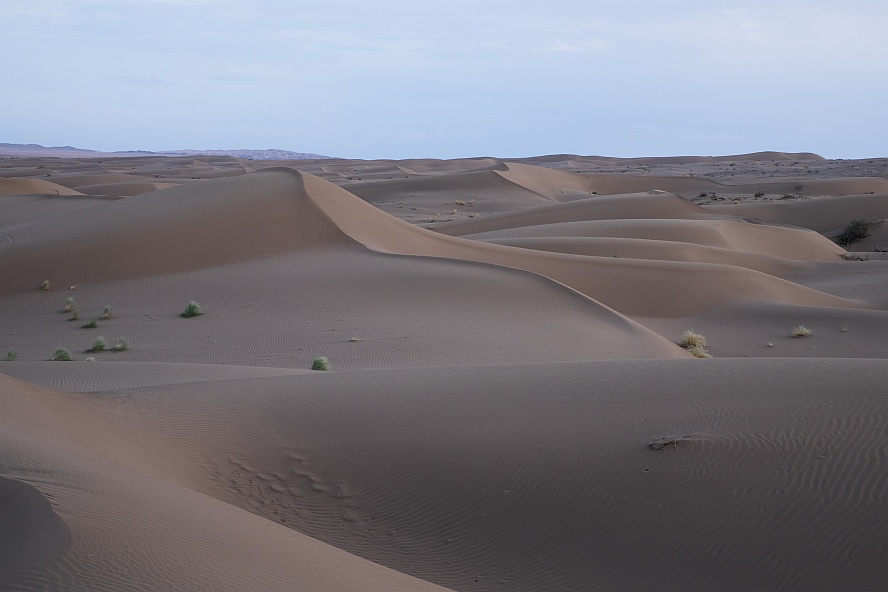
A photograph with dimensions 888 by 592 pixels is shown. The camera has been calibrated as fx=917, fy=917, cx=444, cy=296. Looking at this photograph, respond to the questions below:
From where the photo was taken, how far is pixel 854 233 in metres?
33.9

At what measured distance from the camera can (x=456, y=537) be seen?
5.44 metres

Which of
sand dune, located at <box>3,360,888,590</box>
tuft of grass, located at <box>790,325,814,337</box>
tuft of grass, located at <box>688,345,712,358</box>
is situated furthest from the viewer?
tuft of grass, located at <box>790,325,814,337</box>

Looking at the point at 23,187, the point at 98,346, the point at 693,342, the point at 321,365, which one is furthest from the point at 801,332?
the point at 23,187

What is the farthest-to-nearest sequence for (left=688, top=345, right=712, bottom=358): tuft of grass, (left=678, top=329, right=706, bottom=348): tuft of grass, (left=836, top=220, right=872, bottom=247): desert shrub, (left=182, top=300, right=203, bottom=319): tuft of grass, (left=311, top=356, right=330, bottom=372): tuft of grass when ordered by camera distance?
(left=836, top=220, right=872, bottom=247): desert shrub → (left=678, top=329, right=706, bottom=348): tuft of grass → (left=182, top=300, right=203, bottom=319): tuft of grass → (left=688, top=345, right=712, bottom=358): tuft of grass → (left=311, top=356, right=330, bottom=372): tuft of grass

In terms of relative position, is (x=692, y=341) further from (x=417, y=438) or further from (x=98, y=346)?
(x=417, y=438)

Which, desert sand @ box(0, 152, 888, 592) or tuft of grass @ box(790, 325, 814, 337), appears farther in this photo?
tuft of grass @ box(790, 325, 814, 337)

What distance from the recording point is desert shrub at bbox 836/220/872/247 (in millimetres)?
33812

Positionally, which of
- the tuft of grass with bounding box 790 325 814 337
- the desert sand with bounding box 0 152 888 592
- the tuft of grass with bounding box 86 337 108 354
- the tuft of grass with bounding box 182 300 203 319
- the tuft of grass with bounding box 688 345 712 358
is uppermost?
the desert sand with bounding box 0 152 888 592

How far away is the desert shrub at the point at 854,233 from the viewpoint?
33.8 meters

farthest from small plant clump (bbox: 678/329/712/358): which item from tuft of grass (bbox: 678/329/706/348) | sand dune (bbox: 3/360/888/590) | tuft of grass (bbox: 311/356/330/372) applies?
sand dune (bbox: 3/360/888/590)

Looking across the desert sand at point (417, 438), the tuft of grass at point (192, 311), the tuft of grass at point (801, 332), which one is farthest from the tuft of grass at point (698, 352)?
the tuft of grass at point (192, 311)

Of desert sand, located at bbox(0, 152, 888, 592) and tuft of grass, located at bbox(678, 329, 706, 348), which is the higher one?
desert sand, located at bbox(0, 152, 888, 592)

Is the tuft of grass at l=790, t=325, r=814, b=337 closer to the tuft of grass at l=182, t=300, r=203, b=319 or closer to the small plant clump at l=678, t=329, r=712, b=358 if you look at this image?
the small plant clump at l=678, t=329, r=712, b=358

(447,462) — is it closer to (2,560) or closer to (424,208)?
(2,560)
